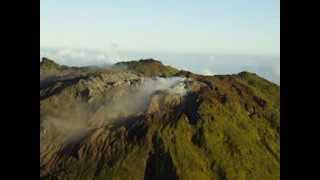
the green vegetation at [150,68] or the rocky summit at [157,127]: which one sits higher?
the green vegetation at [150,68]

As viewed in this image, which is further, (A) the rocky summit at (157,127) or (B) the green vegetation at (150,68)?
(B) the green vegetation at (150,68)

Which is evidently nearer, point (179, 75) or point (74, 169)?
point (74, 169)

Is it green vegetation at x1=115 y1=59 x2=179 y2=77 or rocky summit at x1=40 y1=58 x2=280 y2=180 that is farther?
green vegetation at x1=115 y1=59 x2=179 y2=77

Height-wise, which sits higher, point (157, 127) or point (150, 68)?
point (150, 68)

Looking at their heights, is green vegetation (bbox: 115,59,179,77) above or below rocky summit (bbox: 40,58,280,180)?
above

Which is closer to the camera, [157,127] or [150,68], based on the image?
[157,127]

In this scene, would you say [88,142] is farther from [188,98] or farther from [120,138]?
[188,98]
